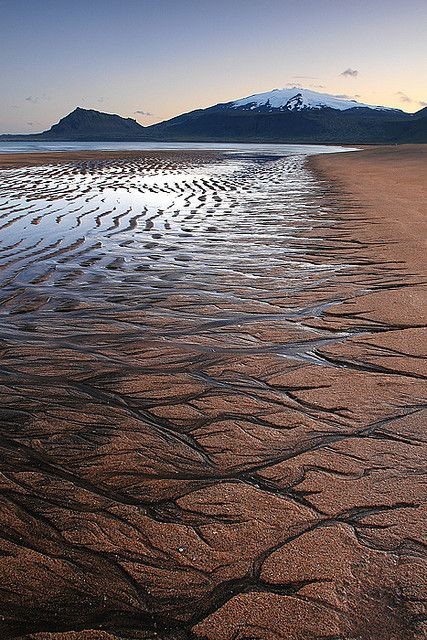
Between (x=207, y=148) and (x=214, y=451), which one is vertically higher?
(x=207, y=148)

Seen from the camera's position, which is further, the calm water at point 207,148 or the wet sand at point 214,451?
the calm water at point 207,148

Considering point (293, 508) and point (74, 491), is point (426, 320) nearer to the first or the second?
point (293, 508)

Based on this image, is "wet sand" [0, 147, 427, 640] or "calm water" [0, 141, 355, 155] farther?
"calm water" [0, 141, 355, 155]

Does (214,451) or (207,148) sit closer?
(214,451)

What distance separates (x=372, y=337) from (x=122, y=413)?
2.29 meters

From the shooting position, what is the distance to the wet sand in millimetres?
2205

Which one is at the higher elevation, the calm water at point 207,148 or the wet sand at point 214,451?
the calm water at point 207,148

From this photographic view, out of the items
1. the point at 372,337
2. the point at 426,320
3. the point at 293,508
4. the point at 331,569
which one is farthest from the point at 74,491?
the point at 426,320

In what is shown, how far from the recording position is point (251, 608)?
217 cm

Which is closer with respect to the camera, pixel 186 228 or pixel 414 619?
pixel 414 619

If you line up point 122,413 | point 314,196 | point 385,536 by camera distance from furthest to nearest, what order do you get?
point 314,196, point 122,413, point 385,536

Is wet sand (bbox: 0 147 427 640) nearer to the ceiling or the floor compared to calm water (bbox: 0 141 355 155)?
nearer to the floor

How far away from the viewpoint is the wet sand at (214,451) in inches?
86.8

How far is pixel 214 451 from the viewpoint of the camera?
3.24 m
